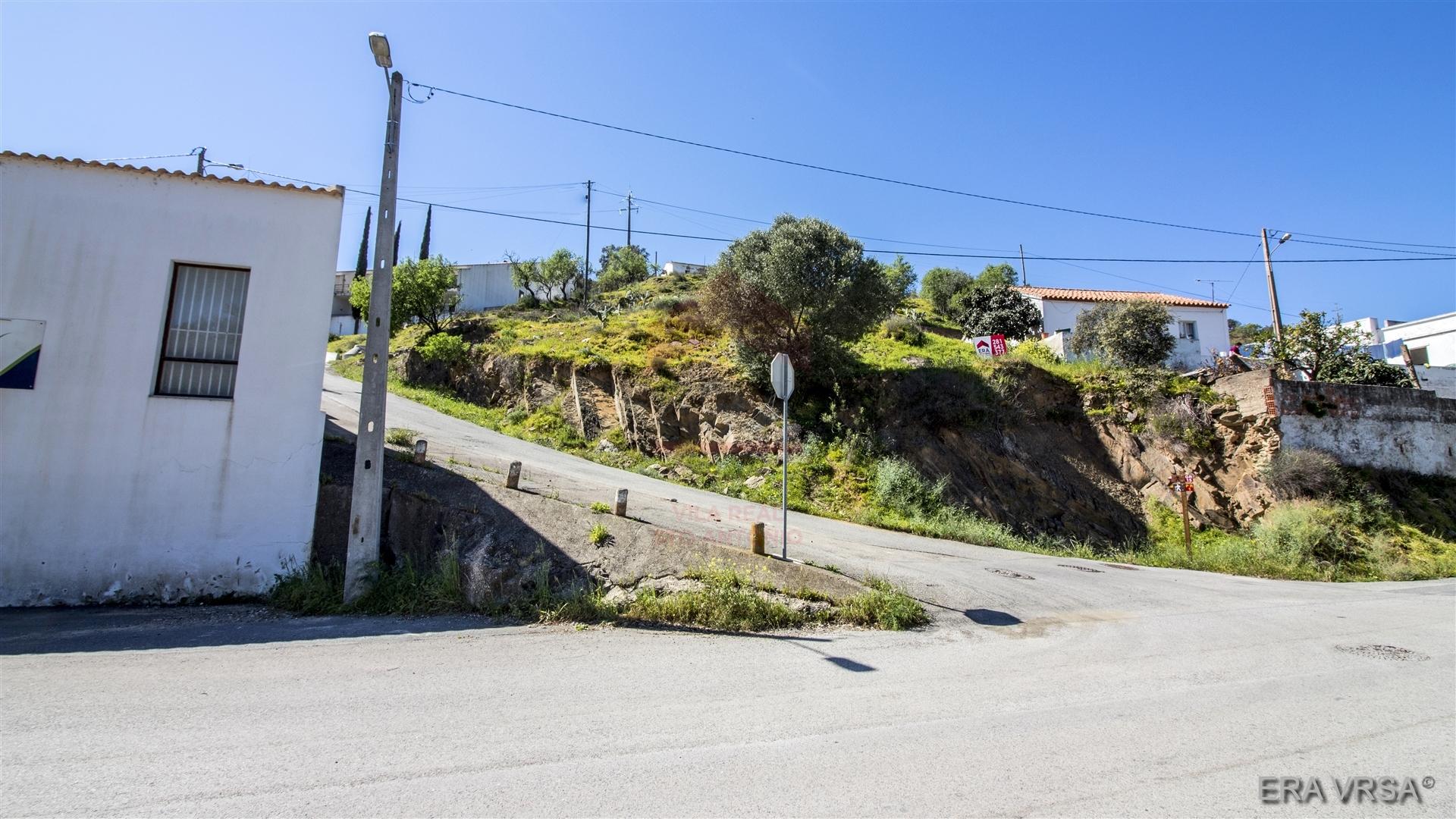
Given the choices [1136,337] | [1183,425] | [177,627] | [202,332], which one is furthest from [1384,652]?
[1136,337]

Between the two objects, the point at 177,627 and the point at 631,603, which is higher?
the point at 631,603

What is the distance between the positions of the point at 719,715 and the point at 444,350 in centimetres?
2750

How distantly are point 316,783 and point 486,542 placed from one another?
518cm

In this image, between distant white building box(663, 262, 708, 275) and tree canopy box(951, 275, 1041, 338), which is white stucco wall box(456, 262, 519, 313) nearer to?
distant white building box(663, 262, 708, 275)

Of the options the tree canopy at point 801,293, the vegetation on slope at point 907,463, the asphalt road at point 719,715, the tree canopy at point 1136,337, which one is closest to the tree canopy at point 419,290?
the vegetation on slope at point 907,463

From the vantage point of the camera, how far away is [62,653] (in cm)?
631

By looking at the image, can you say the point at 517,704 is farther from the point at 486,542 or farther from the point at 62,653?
the point at 62,653

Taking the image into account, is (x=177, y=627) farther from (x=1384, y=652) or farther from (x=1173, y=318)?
(x=1173, y=318)

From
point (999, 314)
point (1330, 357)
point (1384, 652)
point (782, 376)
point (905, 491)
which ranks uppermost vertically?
point (999, 314)

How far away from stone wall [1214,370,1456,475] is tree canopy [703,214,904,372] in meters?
10.7

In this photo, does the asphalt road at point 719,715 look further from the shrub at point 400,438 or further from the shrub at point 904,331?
the shrub at point 904,331

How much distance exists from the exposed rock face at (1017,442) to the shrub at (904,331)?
8.30m

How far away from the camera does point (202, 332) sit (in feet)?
30.4

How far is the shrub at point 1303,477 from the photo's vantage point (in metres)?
17.9
